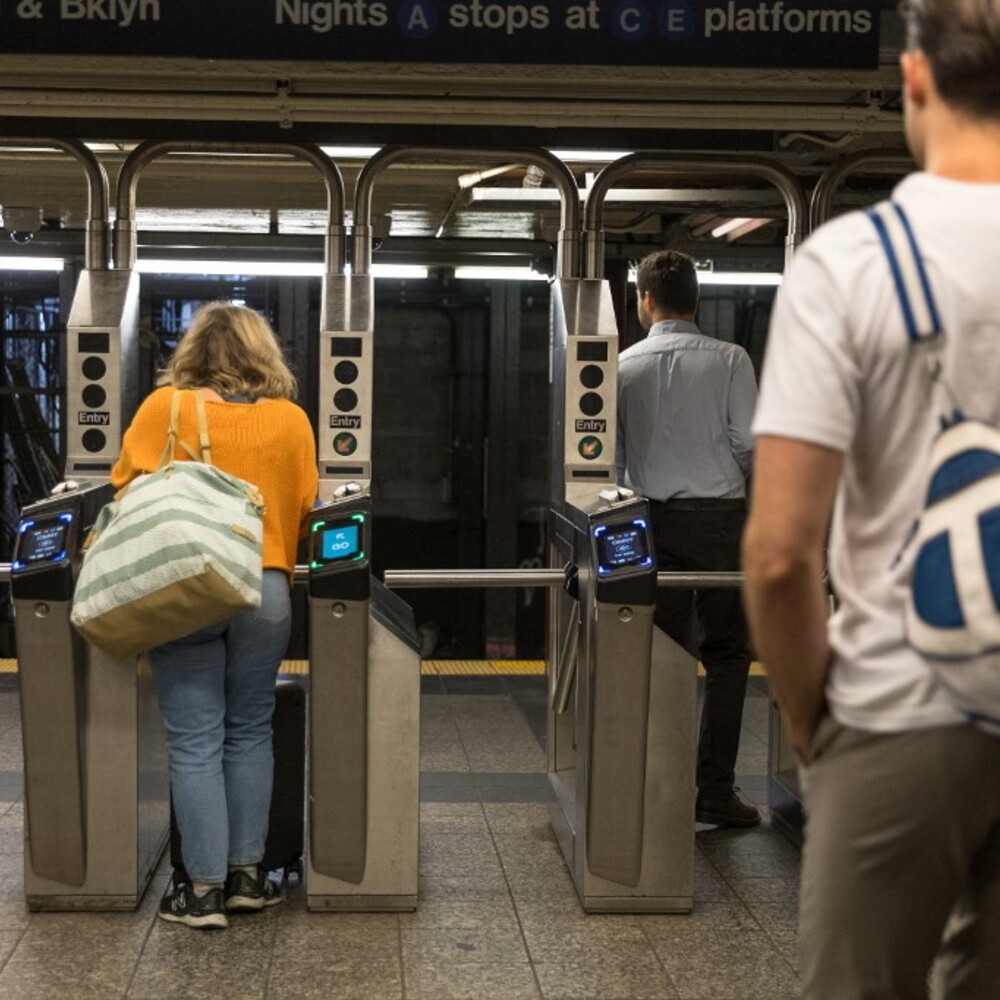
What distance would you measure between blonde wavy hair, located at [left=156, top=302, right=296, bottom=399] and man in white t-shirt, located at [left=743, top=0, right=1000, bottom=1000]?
7.79 ft

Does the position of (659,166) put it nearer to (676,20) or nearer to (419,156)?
(419,156)

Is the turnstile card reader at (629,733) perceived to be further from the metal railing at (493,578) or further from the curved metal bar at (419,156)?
the curved metal bar at (419,156)

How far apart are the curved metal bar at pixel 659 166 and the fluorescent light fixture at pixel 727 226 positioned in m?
1.77

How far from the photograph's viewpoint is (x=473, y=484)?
9055mm

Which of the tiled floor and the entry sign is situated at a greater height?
the entry sign

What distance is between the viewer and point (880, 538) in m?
1.48

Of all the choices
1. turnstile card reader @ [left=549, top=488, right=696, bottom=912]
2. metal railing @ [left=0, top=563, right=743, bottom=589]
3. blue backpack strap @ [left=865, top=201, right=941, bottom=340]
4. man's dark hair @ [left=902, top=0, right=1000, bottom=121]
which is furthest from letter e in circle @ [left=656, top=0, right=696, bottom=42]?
blue backpack strap @ [left=865, top=201, right=941, bottom=340]

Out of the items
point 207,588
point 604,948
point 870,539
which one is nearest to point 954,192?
point 870,539

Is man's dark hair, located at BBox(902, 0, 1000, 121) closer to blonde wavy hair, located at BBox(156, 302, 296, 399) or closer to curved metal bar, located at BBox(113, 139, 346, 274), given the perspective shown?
blonde wavy hair, located at BBox(156, 302, 296, 399)

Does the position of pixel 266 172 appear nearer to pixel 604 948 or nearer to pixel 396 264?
pixel 396 264

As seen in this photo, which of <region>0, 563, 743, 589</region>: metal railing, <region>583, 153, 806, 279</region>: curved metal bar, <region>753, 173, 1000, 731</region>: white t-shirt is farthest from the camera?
<region>583, 153, 806, 279</region>: curved metal bar

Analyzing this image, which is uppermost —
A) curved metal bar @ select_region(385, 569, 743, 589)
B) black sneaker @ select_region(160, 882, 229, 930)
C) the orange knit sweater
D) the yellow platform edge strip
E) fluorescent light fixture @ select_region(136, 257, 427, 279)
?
fluorescent light fixture @ select_region(136, 257, 427, 279)

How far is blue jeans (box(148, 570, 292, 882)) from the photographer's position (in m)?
3.58

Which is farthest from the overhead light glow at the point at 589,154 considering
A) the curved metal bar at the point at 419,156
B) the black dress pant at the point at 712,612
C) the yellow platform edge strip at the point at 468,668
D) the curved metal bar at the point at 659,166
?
the yellow platform edge strip at the point at 468,668
